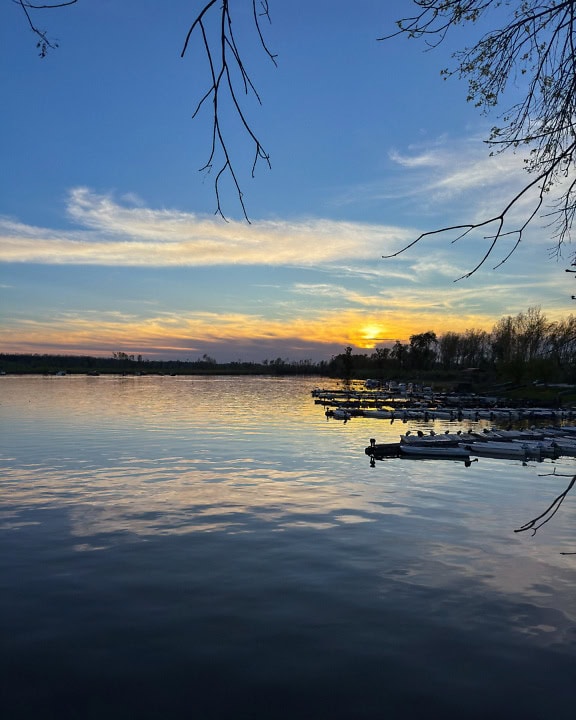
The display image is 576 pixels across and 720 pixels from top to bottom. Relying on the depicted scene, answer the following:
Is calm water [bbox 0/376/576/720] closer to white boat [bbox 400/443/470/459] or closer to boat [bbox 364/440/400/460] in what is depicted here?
boat [bbox 364/440/400/460]

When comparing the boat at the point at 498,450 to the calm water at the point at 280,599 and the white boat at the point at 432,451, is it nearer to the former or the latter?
the white boat at the point at 432,451

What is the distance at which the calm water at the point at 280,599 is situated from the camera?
9.02 m

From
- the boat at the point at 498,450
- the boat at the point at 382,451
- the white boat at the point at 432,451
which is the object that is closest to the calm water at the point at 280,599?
the boat at the point at 382,451

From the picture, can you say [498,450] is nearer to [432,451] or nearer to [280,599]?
[432,451]

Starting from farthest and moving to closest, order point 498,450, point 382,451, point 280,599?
point 498,450 → point 382,451 → point 280,599

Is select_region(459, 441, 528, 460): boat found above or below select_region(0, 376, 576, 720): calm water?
above

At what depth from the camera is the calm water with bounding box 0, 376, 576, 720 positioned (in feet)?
29.6

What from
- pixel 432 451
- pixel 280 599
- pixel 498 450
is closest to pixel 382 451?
pixel 432 451

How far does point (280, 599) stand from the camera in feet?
41.3

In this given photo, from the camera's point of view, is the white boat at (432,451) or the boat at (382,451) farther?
the white boat at (432,451)

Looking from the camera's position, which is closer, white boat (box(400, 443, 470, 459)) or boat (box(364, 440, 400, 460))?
boat (box(364, 440, 400, 460))

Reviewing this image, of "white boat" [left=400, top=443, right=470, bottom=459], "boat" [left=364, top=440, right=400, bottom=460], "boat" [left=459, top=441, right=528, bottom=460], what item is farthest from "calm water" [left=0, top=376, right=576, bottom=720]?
"boat" [left=459, top=441, right=528, bottom=460]

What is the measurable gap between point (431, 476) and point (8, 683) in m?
25.2

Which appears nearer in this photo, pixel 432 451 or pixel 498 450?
pixel 432 451
